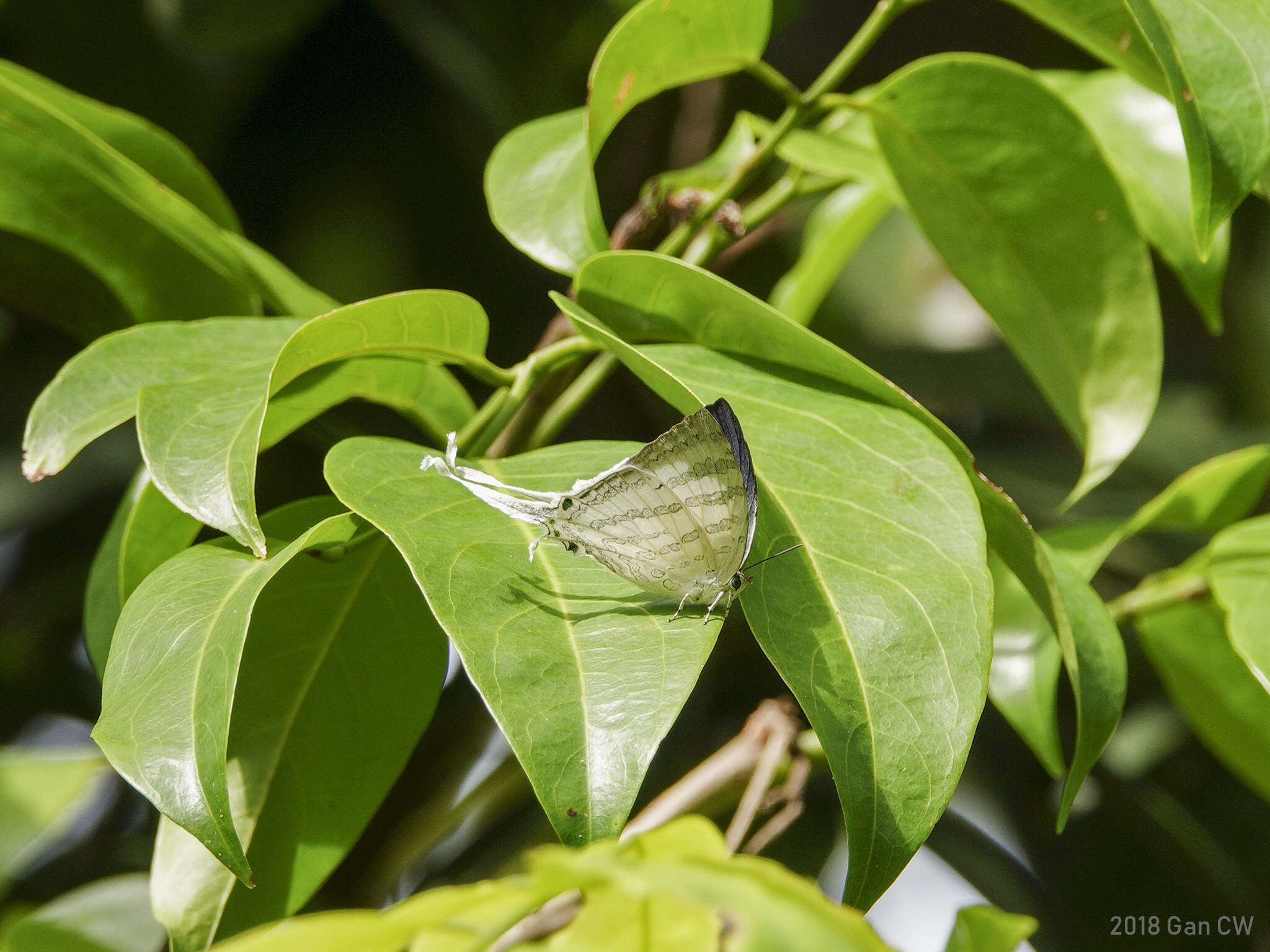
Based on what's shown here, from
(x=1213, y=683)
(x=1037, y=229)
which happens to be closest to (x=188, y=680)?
(x=1037, y=229)

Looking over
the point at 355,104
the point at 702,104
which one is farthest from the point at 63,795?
the point at 702,104

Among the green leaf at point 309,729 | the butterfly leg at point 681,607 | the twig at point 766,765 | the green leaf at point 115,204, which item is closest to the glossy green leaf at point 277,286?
the green leaf at point 115,204

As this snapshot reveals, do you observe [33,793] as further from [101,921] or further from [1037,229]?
[1037,229]

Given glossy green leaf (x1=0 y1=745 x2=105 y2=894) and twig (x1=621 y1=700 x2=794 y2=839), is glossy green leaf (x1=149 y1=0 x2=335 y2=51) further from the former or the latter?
twig (x1=621 y1=700 x2=794 y2=839)

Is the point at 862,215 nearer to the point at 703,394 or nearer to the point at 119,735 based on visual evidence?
the point at 703,394

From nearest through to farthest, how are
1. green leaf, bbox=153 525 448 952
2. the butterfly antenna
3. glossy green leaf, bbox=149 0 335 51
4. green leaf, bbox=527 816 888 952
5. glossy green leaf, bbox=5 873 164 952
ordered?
green leaf, bbox=527 816 888 952, the butterfly antenna, green leaf, bbox=153 525 448 952, glossy green leaf, bbox=5 873 164 952, glossy green leaf, bbox=149 0 335 51

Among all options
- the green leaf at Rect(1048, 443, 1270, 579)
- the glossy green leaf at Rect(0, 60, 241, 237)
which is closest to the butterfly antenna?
the green leaf at Rect(1048, 443, 1270, 579)

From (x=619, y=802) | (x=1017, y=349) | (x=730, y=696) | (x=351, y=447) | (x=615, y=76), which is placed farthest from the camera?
(x=730, y=696)
